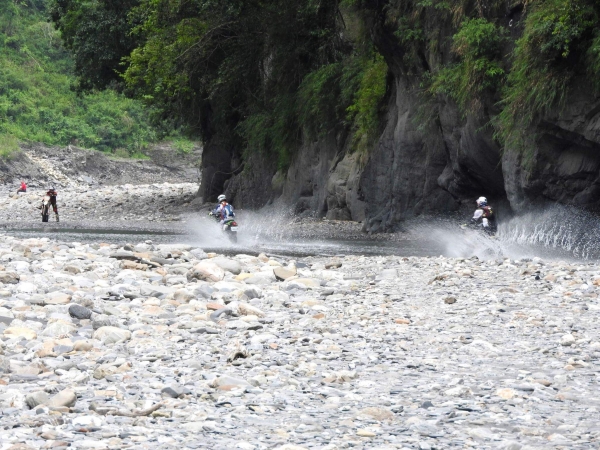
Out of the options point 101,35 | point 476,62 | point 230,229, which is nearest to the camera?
point 476,62

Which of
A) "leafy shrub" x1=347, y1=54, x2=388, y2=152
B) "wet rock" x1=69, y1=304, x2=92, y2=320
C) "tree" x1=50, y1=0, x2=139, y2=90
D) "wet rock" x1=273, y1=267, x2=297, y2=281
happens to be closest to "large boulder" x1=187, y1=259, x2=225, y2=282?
"wet rock" x1=273, y1=267, x2=297, y2=281

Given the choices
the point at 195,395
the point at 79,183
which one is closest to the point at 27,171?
the point at 79,183

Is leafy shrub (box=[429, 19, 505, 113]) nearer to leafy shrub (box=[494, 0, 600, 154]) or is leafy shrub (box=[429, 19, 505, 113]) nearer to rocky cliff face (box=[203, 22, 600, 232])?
rocky cliff face (box=[203, 22, 600, 232])

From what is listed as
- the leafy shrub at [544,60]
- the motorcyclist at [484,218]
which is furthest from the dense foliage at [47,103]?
the leafy shrub at [544,60]

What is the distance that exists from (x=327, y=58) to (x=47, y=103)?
153ft

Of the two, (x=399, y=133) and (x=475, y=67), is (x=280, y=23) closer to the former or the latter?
(x=399, y=133)

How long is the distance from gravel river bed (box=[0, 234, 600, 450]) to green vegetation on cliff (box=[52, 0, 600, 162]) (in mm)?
6310

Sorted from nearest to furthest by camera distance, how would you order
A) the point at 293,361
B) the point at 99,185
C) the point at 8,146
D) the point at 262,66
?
1. the point at 293,361
2. the point at 262,66
3. the point at 8,146
4. the point at 99,185

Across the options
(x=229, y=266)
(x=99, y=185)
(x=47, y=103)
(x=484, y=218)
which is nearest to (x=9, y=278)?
(x=229, y=266)

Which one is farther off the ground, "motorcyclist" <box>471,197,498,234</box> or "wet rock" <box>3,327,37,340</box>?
"motorcyclist" <box>471,197,498,234</box>

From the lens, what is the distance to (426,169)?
25.1 meters

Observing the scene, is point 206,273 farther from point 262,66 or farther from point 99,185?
point 99,185

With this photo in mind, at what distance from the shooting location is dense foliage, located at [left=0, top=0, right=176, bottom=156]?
228 ft

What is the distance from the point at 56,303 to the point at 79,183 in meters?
56.9
